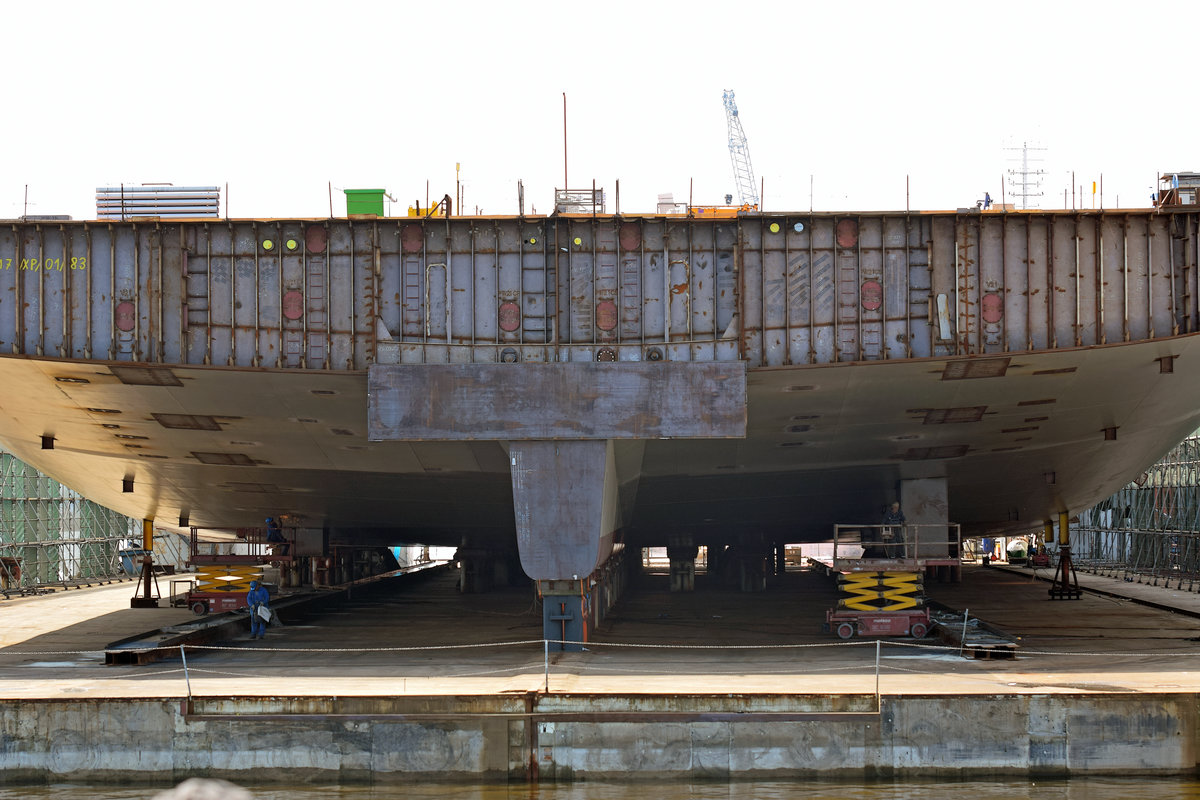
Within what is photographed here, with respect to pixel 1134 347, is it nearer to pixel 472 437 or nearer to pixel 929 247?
pixel 929 247

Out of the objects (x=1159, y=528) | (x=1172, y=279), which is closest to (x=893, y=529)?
(x=1172, y=279)

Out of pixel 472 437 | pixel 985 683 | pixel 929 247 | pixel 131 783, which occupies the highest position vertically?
pixel 929 247

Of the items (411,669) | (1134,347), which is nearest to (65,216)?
(411,669)

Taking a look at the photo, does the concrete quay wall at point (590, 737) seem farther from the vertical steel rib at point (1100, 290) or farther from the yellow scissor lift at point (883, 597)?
the vertical steel rib at point (1100, 290)

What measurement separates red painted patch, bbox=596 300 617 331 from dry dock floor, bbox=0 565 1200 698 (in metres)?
7.23

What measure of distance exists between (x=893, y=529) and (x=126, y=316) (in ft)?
68.8

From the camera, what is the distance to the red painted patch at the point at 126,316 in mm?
27031

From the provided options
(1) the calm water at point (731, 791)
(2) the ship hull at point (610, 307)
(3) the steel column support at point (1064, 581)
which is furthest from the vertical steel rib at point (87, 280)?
(3) the steel column support at point (1064, 581)

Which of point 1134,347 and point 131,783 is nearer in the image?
point 131,783

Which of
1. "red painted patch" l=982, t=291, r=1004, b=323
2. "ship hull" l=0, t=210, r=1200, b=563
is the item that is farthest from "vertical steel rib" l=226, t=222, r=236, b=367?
"red painted patch" l=982, t=291, r=1004, b=323

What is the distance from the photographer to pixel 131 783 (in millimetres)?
19703

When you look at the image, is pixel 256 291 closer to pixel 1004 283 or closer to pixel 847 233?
pixel 847 233

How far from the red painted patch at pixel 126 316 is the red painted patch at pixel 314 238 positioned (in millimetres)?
4186

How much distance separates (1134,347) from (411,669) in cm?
1740
